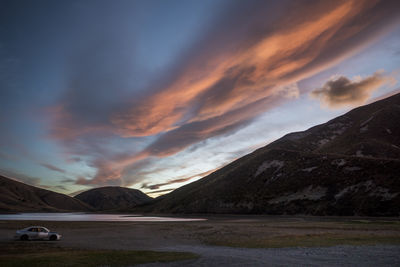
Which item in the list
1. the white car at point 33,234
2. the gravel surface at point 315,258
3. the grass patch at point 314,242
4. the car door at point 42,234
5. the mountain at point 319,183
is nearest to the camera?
the gravel surface at point 315,258

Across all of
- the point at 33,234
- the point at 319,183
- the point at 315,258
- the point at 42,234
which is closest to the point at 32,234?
the point at 33,234

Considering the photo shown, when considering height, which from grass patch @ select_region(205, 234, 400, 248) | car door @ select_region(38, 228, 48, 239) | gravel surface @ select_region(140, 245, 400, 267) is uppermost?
car door @ select_region(38, 228, 48, 239)

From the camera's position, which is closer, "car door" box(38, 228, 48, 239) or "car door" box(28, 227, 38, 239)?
"car door" box(28, 227, 38, 239)

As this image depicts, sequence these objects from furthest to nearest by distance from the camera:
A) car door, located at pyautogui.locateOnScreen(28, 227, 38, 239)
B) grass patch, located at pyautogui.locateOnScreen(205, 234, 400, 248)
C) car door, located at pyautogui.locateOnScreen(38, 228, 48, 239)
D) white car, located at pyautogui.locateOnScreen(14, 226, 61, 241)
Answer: car door, located at pyautogui.locateOnScreen(38, 228, 48, 239), car door, located at pyautogui.locateOnScreen(28, 227, 38, 239), white car, located at pyautogui.locateOnScreen(14, 226, 61, 241), grass patch, located at pyautogui.locateOnScreen(205, 234, 400, 248)

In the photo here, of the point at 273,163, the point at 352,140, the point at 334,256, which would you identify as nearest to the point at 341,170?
the point at 273,163

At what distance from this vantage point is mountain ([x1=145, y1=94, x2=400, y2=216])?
10162 centimetres

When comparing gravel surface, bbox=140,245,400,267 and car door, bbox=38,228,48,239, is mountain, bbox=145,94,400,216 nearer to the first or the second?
gravel surface, bbox=140,245,400,267

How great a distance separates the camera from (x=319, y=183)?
418 ft

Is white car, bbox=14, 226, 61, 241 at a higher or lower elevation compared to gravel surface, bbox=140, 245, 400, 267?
higher

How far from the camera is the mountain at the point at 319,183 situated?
333 ft

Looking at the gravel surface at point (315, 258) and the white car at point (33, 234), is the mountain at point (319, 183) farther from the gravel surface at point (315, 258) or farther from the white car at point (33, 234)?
the white car at point (33, 234)

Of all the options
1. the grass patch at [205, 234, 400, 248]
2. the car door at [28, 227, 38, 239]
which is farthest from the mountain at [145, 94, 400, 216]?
the car door at [28, 227, 38, 239]

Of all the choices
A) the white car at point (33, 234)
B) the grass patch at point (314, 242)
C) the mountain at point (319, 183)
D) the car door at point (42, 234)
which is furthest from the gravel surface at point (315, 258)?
the mountain at point (319, 183)

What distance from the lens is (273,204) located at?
436ft
